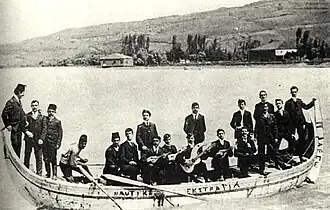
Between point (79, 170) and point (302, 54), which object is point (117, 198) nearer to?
point (79, 170)

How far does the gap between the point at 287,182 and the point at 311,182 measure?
0.06 m

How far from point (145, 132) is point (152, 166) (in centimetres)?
9

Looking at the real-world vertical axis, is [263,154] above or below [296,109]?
below

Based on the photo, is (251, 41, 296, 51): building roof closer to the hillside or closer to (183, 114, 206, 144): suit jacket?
the hillside

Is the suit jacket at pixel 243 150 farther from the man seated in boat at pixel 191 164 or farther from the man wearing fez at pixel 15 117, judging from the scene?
the man wearing fez at pixel 15 117

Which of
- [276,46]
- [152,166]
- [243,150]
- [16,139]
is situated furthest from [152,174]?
[276,46]

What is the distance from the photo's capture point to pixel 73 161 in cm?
120

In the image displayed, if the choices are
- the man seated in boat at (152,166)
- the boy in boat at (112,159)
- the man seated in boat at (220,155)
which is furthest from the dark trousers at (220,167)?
the boy in boat at (112,159)

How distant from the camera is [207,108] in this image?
1.21 m

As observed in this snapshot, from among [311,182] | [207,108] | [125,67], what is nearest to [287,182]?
[311,182]

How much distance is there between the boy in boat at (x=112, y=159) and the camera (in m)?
1.20

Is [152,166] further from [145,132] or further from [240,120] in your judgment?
[240,120]

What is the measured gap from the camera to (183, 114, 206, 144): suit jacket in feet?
3.97

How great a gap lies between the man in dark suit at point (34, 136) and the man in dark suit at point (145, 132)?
0.80 ft
